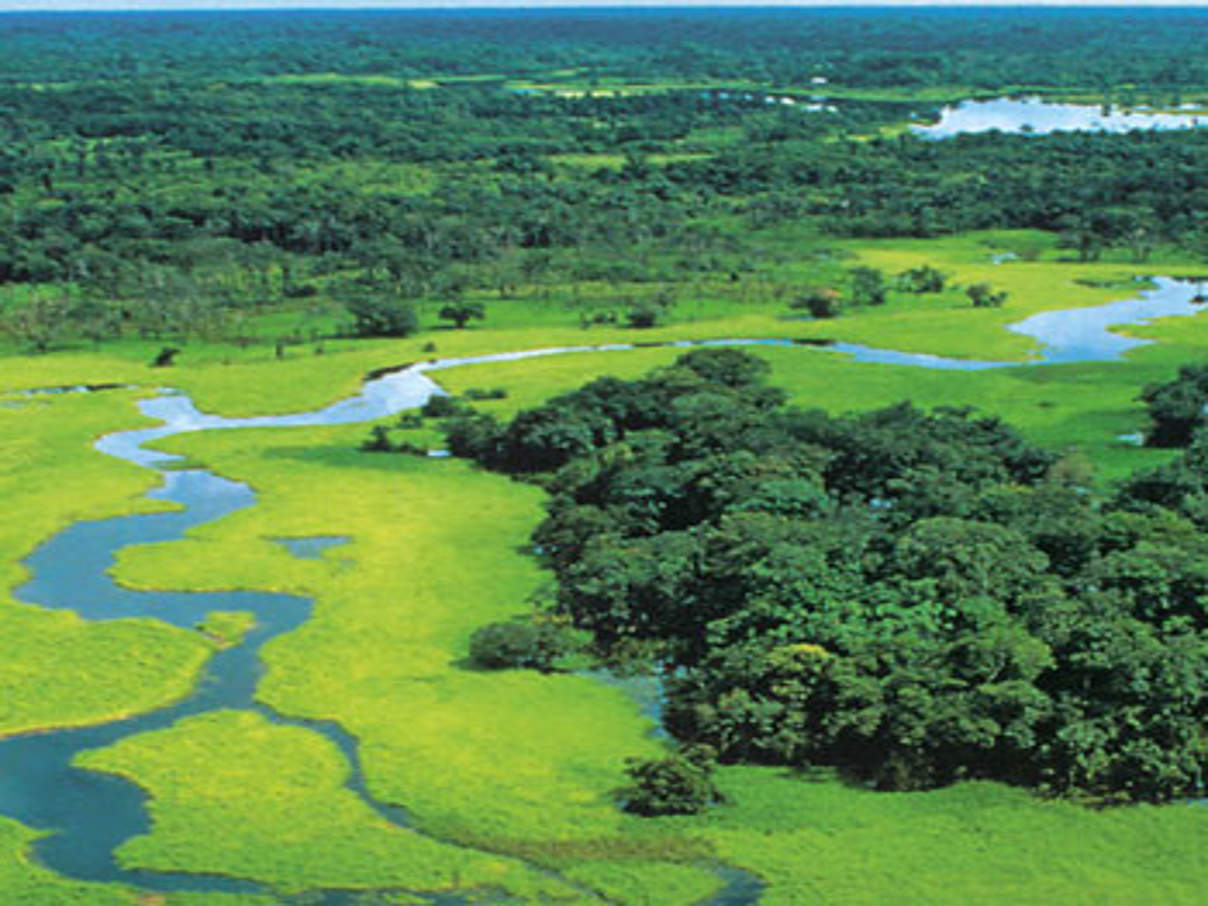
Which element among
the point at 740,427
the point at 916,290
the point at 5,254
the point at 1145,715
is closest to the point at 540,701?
the point at 1145,715

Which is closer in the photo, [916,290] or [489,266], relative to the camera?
[916,290]

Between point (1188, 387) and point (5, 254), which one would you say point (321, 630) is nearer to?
point (1188, 387)

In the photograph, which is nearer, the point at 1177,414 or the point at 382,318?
the point at 1177,414

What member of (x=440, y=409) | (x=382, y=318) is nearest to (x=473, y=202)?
(x=382, y=318)

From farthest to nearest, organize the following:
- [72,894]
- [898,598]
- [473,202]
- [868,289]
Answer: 1. [473,202]
2. [868,289]
3. [898,598]
4. [72,894]

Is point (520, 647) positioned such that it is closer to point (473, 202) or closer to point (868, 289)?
point (868, 289)

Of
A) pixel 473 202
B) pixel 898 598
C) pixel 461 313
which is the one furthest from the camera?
pixel 473 202
